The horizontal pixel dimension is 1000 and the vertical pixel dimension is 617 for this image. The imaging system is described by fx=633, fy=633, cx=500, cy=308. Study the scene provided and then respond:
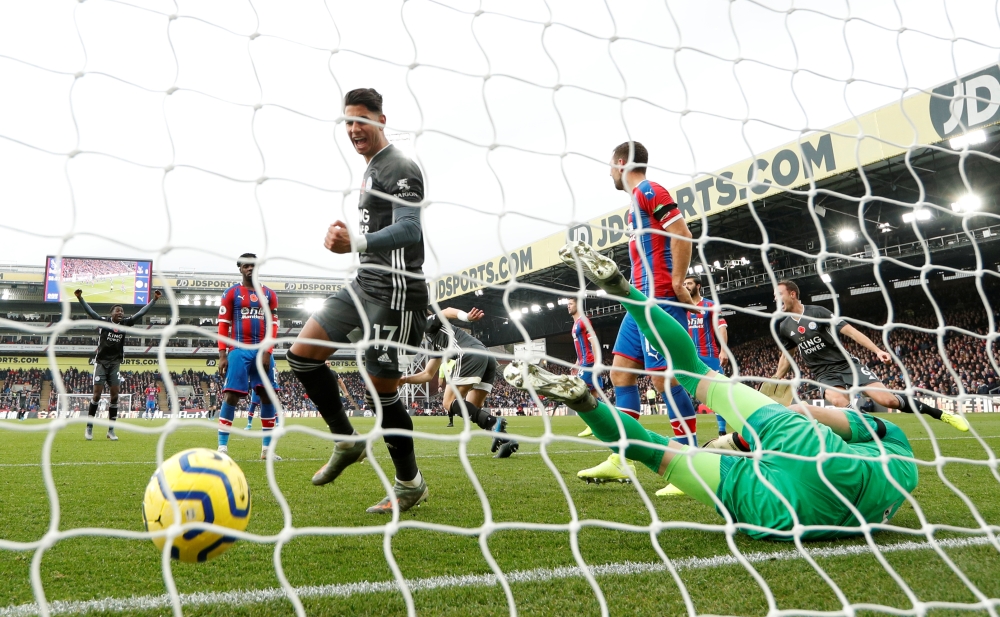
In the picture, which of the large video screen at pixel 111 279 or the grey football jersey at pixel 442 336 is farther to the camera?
the large video screen at pixel 111 279

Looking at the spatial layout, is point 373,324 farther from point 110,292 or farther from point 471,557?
point 110,292

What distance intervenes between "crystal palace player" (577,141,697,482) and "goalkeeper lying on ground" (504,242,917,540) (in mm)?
871

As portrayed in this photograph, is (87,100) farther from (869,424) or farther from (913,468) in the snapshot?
(913,468)

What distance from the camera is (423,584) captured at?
1.86 metres

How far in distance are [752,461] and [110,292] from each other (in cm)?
3507

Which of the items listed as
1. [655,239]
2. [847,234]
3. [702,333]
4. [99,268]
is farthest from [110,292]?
[655,239]

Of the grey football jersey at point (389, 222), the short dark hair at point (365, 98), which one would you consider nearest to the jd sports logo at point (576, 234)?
the grey football jersey at point (389, 222)

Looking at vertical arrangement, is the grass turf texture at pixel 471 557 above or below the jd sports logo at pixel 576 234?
below

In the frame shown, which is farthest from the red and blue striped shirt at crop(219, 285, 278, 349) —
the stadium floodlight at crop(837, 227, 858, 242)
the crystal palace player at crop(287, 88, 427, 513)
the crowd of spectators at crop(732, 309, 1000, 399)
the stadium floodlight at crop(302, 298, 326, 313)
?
the stadium floodlight at crop(837, 227, 858, 242)

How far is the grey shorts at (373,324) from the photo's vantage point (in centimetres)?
288

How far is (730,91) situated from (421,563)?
2226 millimetres

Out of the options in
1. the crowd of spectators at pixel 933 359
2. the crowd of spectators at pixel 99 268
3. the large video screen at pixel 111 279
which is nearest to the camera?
the crowd of spectators at pixel 933 359

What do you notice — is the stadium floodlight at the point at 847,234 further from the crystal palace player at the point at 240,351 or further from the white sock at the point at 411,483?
the white sock at the point at 411,483

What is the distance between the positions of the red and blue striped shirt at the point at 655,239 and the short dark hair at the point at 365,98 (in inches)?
55.9
